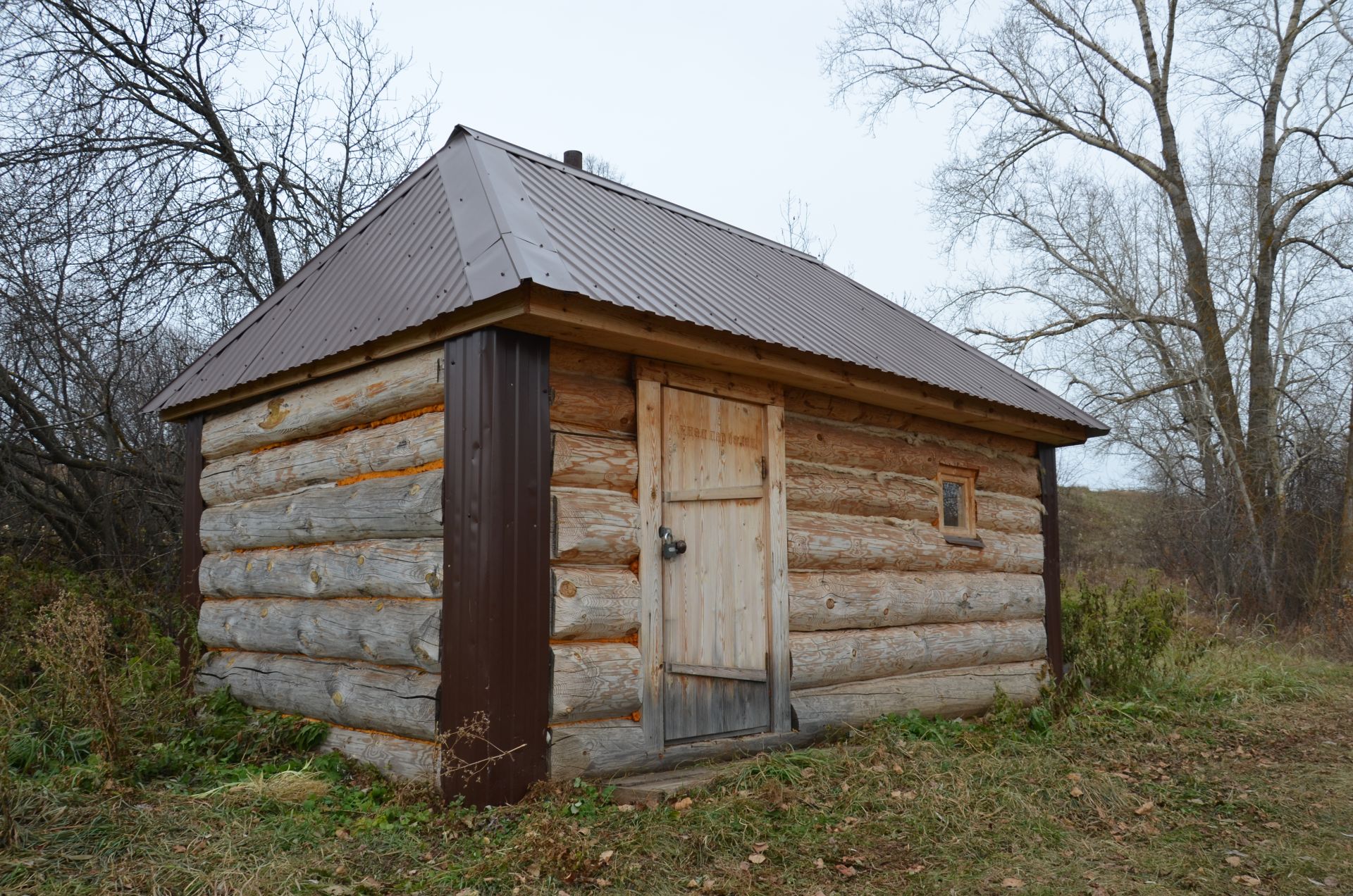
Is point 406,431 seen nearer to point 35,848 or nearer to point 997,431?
point 35,848

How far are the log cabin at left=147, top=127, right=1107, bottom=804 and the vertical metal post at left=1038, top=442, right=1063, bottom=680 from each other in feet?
2.91

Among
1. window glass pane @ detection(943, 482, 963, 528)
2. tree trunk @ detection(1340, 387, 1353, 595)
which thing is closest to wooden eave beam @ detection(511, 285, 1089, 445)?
window glass pane @ detection(943, 482, 963, 528)

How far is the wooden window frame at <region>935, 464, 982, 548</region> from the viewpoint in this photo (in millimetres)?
8812

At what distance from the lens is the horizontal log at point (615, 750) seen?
5508mm

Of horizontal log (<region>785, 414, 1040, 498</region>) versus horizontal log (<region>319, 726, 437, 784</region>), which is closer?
horizontal log (<region>319, 726, 437, 784</region>)

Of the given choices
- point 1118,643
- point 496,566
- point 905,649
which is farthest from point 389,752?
point 1118,643

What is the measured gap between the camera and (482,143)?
298 inches

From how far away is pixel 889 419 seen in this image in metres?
8.38

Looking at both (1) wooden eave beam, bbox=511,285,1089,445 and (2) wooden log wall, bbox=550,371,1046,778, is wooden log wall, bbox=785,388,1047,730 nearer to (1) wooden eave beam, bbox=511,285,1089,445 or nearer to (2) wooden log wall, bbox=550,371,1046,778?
(2) wooden log wall, bbox=550,371,1046,778

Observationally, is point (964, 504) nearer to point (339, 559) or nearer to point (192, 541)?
point (339, 559)

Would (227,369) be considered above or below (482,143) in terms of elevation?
below

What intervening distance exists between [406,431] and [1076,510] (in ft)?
89.6

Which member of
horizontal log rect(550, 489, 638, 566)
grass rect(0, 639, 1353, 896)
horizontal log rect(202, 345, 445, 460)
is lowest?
grass rect(0, 639, 1353, 896)

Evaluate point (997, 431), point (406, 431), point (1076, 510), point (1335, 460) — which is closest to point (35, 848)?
point (406, 431)
